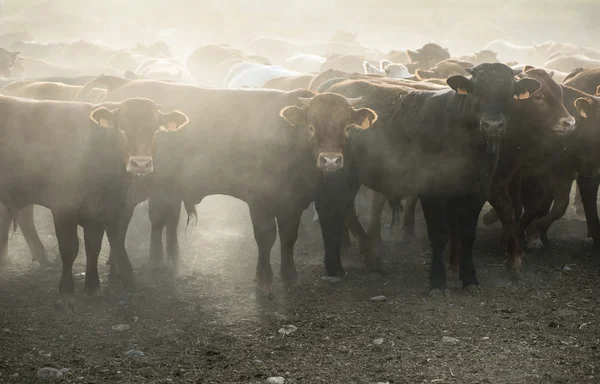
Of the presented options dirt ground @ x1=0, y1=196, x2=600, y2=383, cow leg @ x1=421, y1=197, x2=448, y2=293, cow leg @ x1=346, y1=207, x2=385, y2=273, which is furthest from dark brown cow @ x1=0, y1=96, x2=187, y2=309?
Answer: cow leg @ x1=421, y1=197, x2=448, y2=293

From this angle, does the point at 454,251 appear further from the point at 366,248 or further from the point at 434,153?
the point at 434,153

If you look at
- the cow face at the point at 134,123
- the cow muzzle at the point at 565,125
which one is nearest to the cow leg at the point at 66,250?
the cow face at the point at 134,123

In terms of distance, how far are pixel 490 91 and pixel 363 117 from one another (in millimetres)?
1208

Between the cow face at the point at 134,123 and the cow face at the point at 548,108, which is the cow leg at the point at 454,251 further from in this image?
the cow face at the point at 134,123

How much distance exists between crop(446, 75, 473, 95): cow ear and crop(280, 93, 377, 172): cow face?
31.3 inches

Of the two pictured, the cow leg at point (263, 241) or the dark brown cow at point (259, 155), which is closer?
the dark brown cow at point (259, 155)

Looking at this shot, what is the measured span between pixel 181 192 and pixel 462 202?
291cm

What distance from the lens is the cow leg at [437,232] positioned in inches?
290

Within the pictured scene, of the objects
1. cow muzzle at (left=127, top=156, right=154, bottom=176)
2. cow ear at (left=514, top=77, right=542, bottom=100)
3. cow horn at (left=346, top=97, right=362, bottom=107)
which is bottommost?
cow muzzle at (left=127, top=156, right=154, bottom=176)

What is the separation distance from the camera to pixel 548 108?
7770 millimetres

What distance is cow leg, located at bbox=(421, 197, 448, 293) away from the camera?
24.2 ft

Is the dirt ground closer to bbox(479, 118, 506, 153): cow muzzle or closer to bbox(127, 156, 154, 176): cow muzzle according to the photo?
bbox(127, 156, 154, 176): cow muzzle

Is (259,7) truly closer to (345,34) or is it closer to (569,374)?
(345,34)

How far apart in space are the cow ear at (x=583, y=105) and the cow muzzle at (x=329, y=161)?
3.17 metres
